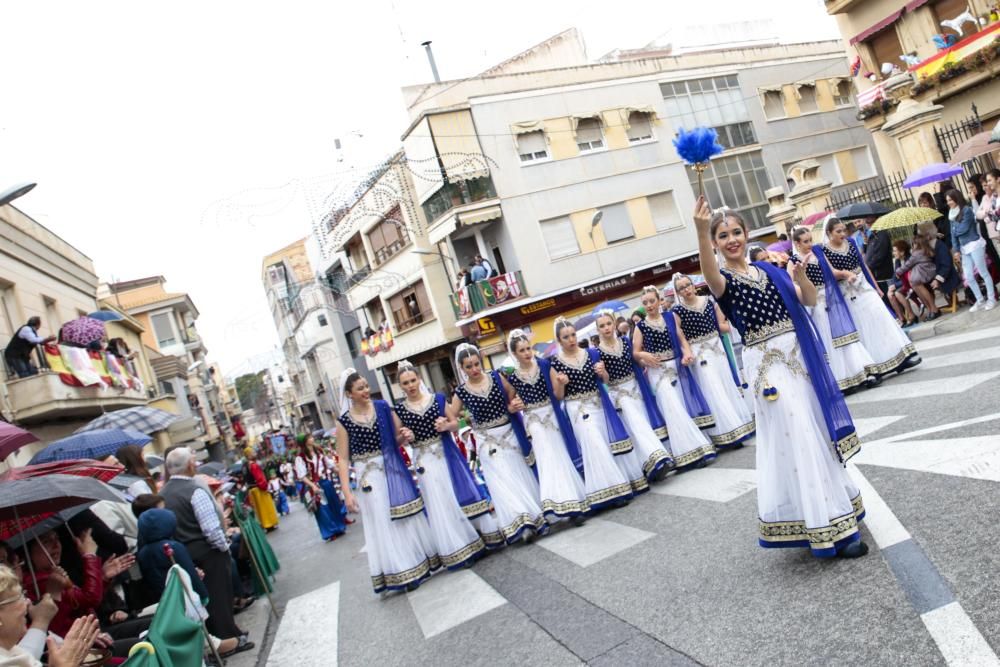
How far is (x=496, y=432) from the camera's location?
309 inches

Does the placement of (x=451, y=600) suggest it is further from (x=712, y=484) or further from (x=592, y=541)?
(x=712, y=484)

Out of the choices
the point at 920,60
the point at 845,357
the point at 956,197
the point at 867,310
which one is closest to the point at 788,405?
the point at 845,357

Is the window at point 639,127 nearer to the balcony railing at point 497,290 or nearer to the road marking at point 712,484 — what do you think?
the balcony railing at point 497,290

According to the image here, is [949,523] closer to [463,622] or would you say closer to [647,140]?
[463,622]

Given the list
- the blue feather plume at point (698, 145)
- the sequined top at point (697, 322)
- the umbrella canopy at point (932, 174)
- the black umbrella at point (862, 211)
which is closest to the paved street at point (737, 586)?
the sequined top at point (697, 322)

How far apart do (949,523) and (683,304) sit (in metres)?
5.24

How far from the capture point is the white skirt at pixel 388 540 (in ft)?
24.0

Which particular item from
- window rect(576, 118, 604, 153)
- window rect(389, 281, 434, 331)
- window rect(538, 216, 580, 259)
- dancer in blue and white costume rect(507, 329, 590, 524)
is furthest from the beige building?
window rect(389, 281, 434, 331)

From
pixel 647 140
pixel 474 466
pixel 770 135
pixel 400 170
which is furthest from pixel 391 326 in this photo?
pixel 474 466

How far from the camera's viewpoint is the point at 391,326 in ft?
123

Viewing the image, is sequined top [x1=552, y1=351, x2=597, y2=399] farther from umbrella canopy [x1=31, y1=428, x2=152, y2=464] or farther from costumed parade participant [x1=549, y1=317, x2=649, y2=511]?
umbrella canopy [x1=31, y1=428, x2=152, y2=464]

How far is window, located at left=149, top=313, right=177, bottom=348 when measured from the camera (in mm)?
55031

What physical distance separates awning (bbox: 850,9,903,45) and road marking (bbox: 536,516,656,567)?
2065 centimetres

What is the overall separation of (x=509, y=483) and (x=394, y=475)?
1065mm
